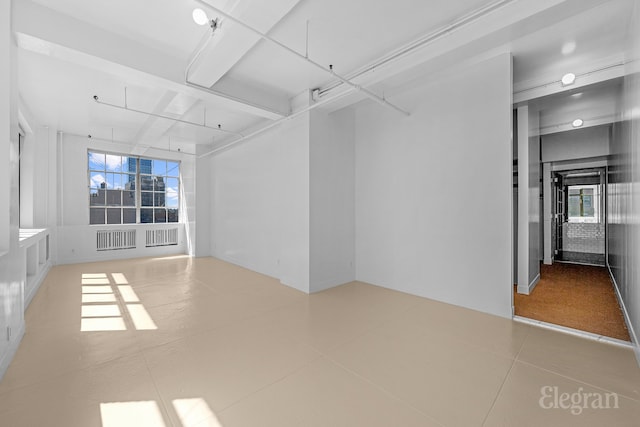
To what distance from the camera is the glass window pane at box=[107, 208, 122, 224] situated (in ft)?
25.1

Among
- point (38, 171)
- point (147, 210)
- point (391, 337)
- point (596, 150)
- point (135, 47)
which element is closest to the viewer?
point (391, 337)

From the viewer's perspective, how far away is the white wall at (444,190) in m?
3.32

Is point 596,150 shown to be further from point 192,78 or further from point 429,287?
point 192,78

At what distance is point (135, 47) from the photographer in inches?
127

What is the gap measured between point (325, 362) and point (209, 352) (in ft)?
3.61

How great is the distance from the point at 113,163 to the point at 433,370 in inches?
365

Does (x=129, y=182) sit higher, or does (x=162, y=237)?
(x=129, y=182)

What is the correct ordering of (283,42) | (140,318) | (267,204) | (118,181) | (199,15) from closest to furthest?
(199,15), (283,42), (140,318), (267,204), (118,181)

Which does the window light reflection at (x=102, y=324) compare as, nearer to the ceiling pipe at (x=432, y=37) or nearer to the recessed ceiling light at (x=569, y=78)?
the ceiling pipe at (x=432, y=37)

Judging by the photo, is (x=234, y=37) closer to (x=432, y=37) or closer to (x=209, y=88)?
(x=209, y=88)

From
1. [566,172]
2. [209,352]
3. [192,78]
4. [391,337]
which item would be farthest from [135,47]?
[566,172]

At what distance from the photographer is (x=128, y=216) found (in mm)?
7992

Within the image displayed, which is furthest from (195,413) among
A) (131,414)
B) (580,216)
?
(580,216)

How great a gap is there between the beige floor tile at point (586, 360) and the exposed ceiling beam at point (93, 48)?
487cm
